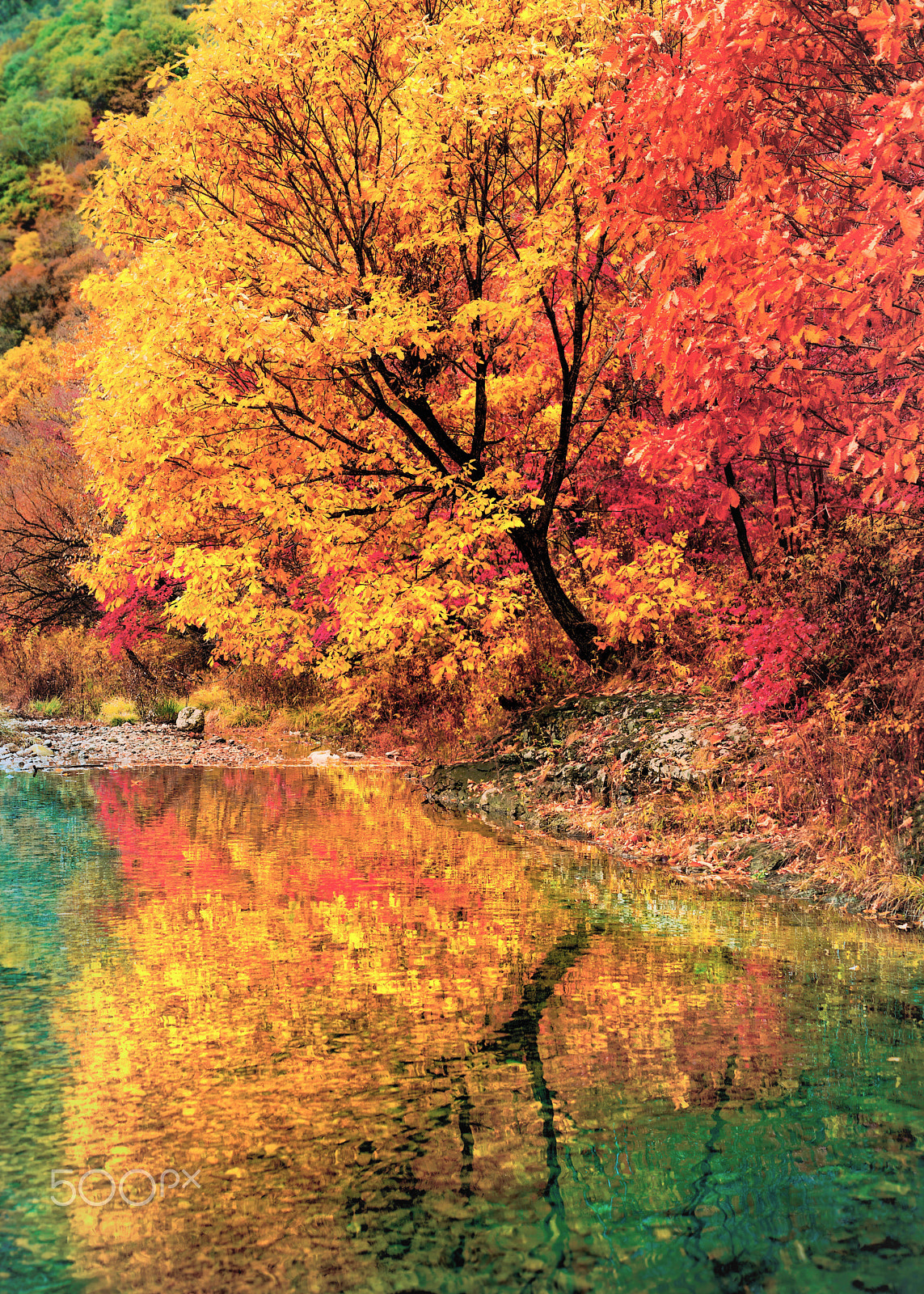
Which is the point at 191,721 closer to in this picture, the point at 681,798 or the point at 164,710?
the point at 164,710

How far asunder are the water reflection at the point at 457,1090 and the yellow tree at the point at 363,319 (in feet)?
21.2

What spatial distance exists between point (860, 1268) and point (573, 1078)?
1808mm

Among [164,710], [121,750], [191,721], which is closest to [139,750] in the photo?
[121,750]

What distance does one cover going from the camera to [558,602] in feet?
52.8

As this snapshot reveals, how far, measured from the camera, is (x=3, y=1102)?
203 inches

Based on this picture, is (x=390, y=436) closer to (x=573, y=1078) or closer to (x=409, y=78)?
(x=409, y=78)

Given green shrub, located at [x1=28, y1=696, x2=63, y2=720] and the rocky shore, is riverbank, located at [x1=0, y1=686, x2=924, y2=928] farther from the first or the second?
green shrub, located at [x1=28, y1=696, x2=63, y2=720]

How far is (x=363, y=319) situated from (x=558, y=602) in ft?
14.4

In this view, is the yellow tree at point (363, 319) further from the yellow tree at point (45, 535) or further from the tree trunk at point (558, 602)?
the yellow tree at point (45, 535)

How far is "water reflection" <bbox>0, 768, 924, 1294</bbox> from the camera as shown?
3928 mm

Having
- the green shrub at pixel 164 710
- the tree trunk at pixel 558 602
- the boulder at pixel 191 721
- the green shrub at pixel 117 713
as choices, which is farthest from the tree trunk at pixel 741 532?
the green shrub at pixel 117 713

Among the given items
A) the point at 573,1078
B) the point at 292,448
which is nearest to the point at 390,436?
the point at 292,448

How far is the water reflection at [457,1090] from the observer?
3928mm

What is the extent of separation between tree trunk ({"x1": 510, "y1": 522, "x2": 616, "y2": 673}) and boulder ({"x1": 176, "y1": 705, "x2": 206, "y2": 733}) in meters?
11.7
